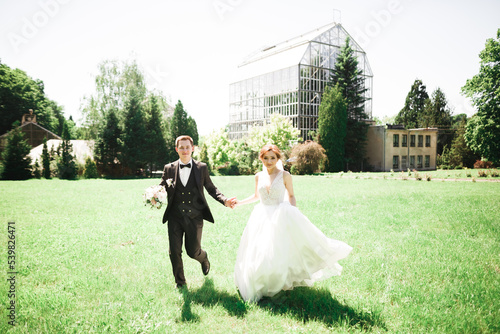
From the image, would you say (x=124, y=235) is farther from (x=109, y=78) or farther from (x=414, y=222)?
(x=109, y=78)

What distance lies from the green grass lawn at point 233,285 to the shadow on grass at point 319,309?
0.02 m

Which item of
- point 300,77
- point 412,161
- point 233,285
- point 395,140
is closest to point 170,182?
point 233,285

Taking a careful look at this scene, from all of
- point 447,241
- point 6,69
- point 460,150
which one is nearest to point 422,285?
point 447,241

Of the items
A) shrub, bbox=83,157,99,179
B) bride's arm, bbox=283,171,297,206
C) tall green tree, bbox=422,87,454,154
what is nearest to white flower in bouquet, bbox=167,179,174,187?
bride's arm, bbox=283,171,297,206

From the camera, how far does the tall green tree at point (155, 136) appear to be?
35469 mm

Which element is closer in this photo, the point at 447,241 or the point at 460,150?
the point at 447,241

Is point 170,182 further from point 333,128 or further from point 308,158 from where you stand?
point 333,128

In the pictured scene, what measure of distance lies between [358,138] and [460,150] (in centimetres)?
1585

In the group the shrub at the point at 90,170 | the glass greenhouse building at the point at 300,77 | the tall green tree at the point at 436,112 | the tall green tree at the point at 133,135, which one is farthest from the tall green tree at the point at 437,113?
the shrub at the point at 90,170

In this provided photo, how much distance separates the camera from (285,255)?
14.0ft

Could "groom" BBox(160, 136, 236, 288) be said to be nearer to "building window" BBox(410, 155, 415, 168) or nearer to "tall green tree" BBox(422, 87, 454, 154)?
"building window" BBox(410, 155, 415, 168)

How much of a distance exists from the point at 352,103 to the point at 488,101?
53.7 feet

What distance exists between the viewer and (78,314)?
3.97 metres

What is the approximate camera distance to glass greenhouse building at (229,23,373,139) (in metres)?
44.3
